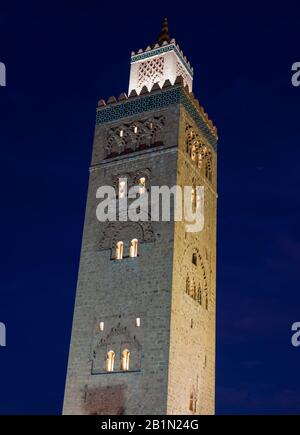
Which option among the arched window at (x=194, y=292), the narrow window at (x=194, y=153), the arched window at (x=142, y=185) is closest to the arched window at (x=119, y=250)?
the arched window at (x=142, y=185)

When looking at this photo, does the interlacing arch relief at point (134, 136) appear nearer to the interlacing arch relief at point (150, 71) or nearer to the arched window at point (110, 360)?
the interlacing arch relief at point (150, 71)

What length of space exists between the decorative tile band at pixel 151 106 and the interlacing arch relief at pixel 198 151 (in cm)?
59

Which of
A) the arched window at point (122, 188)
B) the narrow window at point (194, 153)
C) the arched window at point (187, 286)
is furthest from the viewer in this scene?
the narrow window at point (194, 153)

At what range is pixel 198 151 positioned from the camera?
2261cm

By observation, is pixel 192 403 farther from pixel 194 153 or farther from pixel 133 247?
pixel 194 153

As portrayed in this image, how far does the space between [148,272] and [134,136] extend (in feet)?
17.6

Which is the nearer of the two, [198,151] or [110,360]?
[110,360]

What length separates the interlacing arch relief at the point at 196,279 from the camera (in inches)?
778

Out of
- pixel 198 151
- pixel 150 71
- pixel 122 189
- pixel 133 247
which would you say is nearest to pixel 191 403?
pixel 133 247

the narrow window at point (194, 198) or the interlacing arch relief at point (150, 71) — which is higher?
the interlacing arch relief at point (150, 71)

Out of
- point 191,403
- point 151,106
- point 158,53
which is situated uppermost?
point 158,53
